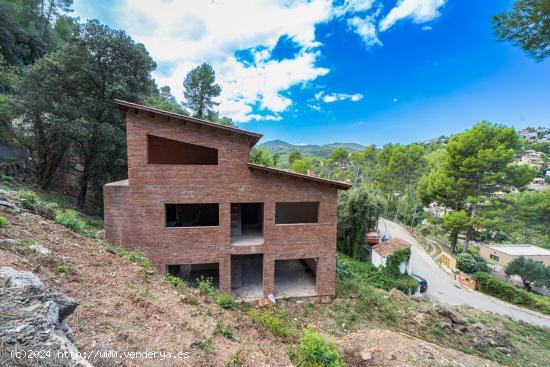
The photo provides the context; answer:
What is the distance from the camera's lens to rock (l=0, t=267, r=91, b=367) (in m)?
2.41

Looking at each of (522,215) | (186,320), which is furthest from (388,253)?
(522,215)

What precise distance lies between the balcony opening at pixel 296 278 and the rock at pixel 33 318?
28.3 feet

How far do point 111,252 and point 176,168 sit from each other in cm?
361

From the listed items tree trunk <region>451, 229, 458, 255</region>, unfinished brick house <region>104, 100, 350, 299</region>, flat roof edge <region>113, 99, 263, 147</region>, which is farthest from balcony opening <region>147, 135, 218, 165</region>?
tree trunk <region>451, 229, 458, 255</region>

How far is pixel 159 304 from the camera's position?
535 centimetres

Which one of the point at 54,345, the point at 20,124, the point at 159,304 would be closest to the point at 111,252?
the point at 159,304

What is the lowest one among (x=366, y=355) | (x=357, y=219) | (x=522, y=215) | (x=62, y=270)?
(x=366, y=355)

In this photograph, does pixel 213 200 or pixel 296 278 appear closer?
pixel 213 200

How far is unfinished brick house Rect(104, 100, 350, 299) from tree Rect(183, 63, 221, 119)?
20.2 m

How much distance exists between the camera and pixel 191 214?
1281cm

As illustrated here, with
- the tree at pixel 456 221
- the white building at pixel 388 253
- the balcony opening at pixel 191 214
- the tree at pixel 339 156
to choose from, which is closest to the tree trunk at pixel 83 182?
the balcony opening at pixel 191 214

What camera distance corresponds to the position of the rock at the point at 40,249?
17.0 feet

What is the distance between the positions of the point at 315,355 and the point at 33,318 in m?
4.55

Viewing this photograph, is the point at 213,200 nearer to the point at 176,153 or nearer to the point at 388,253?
the point at 176,153
